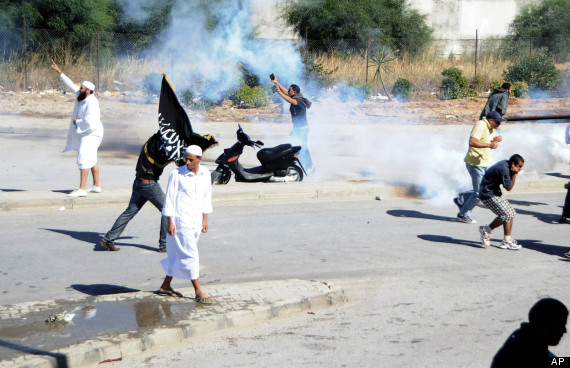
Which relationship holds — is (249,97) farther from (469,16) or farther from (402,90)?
(469,16)

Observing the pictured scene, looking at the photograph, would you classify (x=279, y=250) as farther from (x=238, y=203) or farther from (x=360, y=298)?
(x=238, y=203)

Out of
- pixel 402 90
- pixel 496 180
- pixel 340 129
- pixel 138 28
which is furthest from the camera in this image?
pixel 402 90

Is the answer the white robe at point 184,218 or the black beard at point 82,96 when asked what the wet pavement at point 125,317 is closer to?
the white robe at point 184,218

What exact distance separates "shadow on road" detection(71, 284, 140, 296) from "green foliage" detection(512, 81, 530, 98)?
2476cm

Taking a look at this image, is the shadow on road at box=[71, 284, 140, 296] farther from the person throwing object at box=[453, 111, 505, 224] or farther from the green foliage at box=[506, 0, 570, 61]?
the green foliage at box=[506, 0, 570, 61]

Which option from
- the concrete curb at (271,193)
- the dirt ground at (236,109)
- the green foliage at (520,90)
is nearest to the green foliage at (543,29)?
the green foliage at (520,90)

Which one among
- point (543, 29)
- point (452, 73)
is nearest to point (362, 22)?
point (452, 73)

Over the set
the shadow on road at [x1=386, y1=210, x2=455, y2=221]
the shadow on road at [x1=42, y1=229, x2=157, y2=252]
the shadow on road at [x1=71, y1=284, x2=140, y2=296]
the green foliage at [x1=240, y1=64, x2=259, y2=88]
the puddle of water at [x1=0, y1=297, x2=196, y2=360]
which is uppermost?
the green foliage at [x1=240, y1=64, x2=259, y2=88]

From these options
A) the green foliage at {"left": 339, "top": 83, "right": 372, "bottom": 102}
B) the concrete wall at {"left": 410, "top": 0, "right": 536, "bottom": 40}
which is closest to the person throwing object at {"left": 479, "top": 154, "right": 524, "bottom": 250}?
the green foliage at {"left": 339, "top": 83, "right": 372, "bottom": 102}

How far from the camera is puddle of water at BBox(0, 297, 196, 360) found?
5988 mm

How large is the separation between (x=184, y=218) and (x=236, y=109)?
60.2ft

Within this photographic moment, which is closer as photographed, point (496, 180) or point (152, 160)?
point (152, 160)

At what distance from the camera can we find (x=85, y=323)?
6512 millimetres

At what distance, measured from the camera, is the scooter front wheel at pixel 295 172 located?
1379 centimetres
